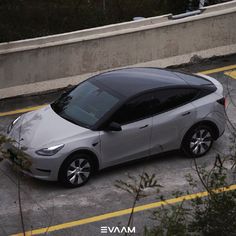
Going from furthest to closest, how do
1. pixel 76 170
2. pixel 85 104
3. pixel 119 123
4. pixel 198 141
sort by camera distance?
pixel 198 141 → pixel 85 104 → pixel 119 123 → pixel 76 170

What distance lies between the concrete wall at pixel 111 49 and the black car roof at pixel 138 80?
3.18 meters

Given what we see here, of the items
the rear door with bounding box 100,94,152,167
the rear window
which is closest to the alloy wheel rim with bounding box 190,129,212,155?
the rear window

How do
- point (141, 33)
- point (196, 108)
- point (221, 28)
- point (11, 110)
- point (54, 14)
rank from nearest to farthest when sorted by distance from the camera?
point (196, 108), point (11, 110), point (141, 33), point (221, 28), point (54, 14)

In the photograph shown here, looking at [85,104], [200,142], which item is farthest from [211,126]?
[85,104]

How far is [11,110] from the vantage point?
45.4ft

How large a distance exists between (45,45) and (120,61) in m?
1.85

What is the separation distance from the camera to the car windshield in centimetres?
1064

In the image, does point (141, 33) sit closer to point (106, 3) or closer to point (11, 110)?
point (11, 110)

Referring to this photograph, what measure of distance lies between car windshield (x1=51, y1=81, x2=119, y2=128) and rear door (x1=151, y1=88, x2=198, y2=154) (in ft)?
2.59

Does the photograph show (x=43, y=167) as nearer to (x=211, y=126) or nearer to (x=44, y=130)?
(x=44, y=130)

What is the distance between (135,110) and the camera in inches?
423

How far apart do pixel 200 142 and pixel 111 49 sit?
14.3ft

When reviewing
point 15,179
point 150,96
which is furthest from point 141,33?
point 15,179

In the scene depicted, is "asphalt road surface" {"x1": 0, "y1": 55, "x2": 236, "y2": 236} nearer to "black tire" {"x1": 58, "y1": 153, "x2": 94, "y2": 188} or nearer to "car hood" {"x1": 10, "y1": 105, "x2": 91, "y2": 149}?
"black tire" {"x1": 58, "y1": 153, "x2": 94, "y2": 188}
